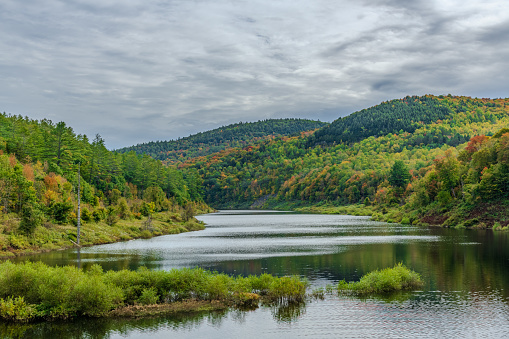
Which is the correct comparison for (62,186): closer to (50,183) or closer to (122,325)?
(50,183)

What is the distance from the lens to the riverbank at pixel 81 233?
51000mm

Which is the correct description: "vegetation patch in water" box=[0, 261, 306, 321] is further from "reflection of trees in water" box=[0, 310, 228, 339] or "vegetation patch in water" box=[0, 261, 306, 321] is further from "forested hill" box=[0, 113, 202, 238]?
"forested hill" box=[0, 113, 202, 238]

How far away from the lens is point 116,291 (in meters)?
28.4

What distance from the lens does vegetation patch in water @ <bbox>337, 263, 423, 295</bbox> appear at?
32562 mm

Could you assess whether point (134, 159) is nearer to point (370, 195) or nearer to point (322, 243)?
point (322, 243)

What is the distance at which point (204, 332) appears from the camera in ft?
81.3

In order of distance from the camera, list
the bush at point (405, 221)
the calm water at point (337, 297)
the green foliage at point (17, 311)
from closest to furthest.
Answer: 1. the calm water at point (337, 297)
2. the green foliage at point (17, 311)
3. the bush at point (405, 221)

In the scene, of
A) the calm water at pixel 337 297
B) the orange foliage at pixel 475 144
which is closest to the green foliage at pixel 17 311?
the calm water at pixel 337 297

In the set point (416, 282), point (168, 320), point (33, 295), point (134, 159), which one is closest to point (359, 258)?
point (416, 282)

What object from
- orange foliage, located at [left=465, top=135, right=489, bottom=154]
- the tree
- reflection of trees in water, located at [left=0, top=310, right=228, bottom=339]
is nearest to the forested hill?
reflection of trees in water, located at [left=0, top=310, right=228, bottom=339]

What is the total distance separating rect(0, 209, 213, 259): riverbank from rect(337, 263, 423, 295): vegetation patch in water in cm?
3590

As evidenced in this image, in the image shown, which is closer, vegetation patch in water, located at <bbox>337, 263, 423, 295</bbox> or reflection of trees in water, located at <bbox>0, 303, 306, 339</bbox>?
reflection of trees in water, located at <bbox>0, 303, 306, 339</bbox>

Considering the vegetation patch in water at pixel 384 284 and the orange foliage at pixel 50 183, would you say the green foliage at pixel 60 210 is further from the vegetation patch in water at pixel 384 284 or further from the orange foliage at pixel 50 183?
the vegetation patch in water at pixel 384 284

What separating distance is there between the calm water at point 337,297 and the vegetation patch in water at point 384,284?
1.24 metres
